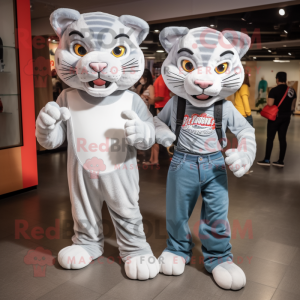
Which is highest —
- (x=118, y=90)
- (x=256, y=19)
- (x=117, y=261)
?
(x=256, y=19)

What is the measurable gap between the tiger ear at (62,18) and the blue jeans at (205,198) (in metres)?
1.01

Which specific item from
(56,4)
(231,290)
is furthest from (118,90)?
(56,4)

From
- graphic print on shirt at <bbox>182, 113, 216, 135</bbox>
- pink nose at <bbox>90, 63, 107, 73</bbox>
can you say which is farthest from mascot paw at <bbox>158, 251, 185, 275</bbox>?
pink nose at <bbox>90, 63, 107, 73</bbox>

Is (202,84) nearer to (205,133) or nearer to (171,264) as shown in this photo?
(205,133)

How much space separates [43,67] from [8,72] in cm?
257

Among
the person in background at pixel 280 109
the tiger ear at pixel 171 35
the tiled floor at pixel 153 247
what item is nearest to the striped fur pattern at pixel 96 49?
the tiger ear at pixel 171 35

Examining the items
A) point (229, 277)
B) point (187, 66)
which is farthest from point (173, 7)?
point (229, 277)

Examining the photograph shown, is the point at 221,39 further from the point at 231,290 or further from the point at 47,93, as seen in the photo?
the point at 47,93

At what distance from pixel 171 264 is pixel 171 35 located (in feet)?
4.69

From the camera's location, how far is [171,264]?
216 cm

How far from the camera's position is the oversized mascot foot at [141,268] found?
2100mm

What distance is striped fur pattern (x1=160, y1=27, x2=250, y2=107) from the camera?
1.93 metres

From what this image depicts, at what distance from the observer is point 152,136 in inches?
78.5

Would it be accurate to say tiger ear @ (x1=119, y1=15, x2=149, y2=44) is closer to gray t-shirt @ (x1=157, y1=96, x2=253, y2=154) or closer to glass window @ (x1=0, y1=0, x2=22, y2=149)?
gray t-shirt @ (x1=157, y1=96, x2=253, y2=154)
